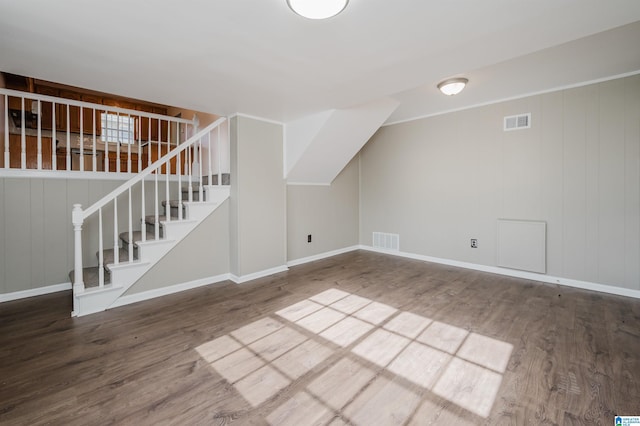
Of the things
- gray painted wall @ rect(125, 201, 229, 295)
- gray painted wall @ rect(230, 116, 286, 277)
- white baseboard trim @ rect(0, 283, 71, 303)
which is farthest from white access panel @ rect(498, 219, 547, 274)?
white baseboard trim @ rect(0, 283, 71, 303)

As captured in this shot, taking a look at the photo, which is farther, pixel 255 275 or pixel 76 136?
pixel 76 136

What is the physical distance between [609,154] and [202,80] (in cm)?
437

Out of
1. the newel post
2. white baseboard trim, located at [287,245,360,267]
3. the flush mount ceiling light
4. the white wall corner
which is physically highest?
the flush mount ceiling light

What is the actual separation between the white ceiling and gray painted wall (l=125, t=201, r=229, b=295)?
1.48 metres

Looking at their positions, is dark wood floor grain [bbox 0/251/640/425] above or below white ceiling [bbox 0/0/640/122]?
below

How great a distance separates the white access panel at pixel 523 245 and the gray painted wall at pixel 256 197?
3036 mm

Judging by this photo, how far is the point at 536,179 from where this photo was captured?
3.66 meters

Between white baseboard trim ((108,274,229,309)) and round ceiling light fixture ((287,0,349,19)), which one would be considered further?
white baseboard trim ((108,274,229,309))

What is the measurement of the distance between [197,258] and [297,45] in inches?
103

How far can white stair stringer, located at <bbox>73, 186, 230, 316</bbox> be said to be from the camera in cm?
267

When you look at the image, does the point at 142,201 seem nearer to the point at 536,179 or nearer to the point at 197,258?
the point at 197,258

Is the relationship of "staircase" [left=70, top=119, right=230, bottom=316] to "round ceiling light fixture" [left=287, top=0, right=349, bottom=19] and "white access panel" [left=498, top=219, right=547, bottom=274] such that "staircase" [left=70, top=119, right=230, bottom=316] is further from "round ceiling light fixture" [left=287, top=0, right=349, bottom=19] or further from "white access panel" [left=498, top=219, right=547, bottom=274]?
"white access panel" [left=498, top=219, right=547, bottom=274]

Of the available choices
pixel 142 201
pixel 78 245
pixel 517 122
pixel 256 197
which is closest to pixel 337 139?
pixel 256 197

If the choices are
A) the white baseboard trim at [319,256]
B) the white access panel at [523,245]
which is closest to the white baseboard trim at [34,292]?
the white baseboard trim at [319,256]
